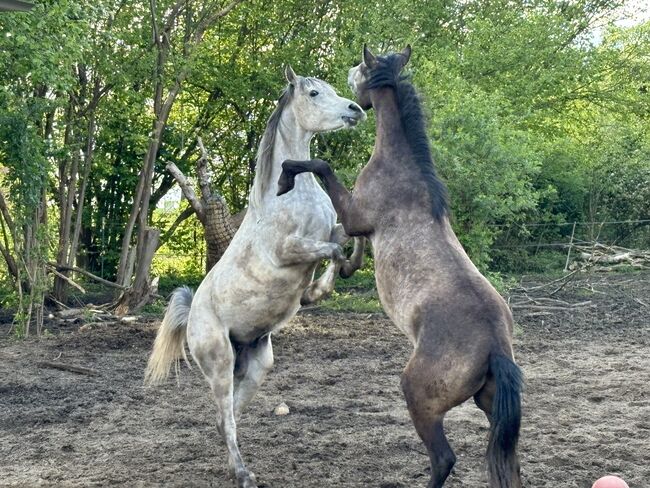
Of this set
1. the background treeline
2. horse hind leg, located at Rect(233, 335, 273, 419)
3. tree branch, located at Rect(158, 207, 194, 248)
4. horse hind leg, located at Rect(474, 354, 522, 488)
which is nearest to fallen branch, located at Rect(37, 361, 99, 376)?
the background treeline

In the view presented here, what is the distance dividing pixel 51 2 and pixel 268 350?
6009 mm

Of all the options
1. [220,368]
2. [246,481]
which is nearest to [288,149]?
[220,368]

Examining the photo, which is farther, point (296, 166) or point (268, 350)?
point (268, 350)

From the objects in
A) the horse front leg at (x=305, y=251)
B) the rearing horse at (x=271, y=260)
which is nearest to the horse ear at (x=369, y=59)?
the rearing horse at (x=271, y=260)

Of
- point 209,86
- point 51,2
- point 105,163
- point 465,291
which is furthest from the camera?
point 209,86

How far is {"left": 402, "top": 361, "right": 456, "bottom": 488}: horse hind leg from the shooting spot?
390cm

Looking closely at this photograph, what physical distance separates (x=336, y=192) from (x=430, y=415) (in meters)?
1.56

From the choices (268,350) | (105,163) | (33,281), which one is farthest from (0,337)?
(268,350)

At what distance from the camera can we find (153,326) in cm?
1135

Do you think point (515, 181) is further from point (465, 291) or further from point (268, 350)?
point (465, 291)

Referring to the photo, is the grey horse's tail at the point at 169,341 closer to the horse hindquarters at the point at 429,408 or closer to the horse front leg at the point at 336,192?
the horse front leg at the point at 336,192

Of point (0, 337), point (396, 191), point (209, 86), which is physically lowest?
point (0, 337)

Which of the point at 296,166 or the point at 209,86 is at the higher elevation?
the point at 209,86

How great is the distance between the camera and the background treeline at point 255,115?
1078 cm
